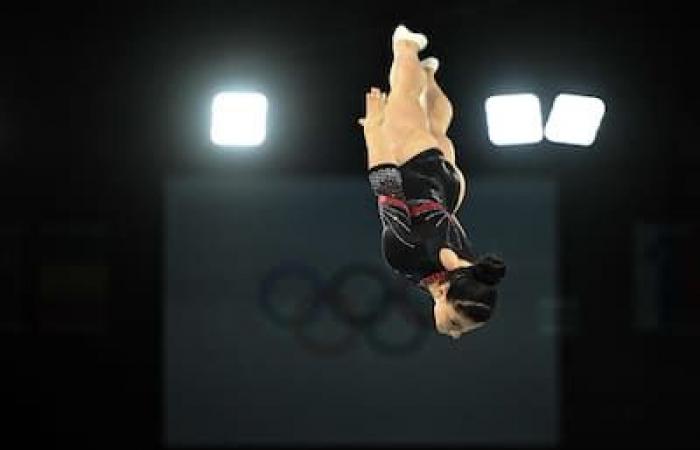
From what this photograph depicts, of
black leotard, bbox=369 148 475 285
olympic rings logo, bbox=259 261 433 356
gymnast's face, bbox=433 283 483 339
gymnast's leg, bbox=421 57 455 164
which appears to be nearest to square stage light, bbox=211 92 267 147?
gymnast's leg, bbox=421 57 455 164

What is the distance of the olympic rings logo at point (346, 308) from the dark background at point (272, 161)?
20.9 inches

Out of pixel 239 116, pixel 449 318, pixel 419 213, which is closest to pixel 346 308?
pixel 239 116

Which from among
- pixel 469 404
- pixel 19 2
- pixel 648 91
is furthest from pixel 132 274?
pixel 648 91

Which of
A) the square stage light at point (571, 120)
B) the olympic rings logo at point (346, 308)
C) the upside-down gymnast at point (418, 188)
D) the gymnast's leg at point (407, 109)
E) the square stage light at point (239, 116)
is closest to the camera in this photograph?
the upside-down gymnast at point (418, 188)

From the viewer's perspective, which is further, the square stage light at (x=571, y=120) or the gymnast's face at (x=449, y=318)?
the square stage light at (x=571, y=120)

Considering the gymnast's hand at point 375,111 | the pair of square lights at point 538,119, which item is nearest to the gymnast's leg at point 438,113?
the gymnast's hand at point 375,111

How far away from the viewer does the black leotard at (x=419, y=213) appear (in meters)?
2.23

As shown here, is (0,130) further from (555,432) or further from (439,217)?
(439,217)

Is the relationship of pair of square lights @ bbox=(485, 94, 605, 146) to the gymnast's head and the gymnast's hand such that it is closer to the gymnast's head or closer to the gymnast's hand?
the gymnast's hand

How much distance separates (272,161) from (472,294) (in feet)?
13.2

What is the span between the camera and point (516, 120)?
10.9 ft

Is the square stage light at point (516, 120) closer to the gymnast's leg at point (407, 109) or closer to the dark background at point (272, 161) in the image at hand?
the gymnast's leg at point (407, 109)

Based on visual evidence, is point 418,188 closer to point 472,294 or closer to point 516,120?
point 472,294

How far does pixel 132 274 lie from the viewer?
20.0 ft
